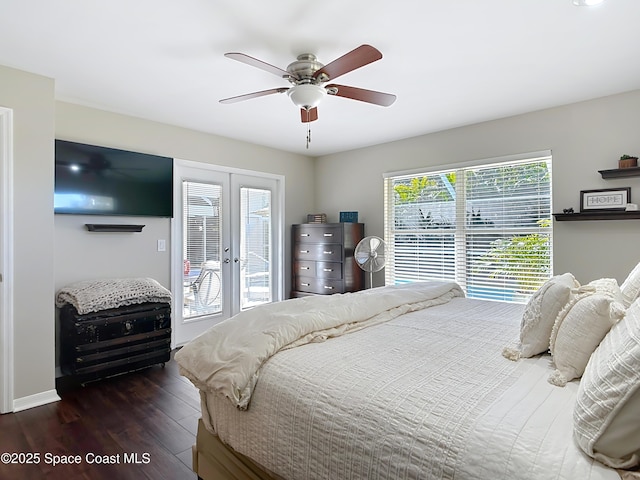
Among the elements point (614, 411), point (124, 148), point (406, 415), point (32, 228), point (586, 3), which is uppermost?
point (586, 3)

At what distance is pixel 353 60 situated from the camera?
199cm

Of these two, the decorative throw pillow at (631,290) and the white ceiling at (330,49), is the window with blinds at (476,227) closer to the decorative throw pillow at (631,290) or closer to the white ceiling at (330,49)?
the white ceiling at (330,49)

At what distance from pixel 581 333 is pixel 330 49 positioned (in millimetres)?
2099

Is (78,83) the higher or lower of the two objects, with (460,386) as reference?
higher

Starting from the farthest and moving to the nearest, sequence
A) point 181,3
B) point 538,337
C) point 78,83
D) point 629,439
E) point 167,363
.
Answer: point 167,363
point 78,83
point 181,3
point 538,337
point 629,439

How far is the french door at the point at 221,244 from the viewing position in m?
4.05

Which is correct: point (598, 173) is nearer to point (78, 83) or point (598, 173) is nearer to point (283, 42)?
point (283, 42)

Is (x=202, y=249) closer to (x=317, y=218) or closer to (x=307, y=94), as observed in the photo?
(x=317, y=218)

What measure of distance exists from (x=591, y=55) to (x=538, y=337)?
2132 mm

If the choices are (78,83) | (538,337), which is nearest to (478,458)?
(538,337)

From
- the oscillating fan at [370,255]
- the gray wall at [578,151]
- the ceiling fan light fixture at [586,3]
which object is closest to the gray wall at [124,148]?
the oscillating fan at [370,255]

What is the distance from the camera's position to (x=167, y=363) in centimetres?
352

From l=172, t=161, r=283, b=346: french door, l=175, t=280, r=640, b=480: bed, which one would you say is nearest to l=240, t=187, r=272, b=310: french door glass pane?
l=172, t=161, r=283, b=346: french door

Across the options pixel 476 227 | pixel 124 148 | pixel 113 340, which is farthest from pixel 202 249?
pixel 476 227
